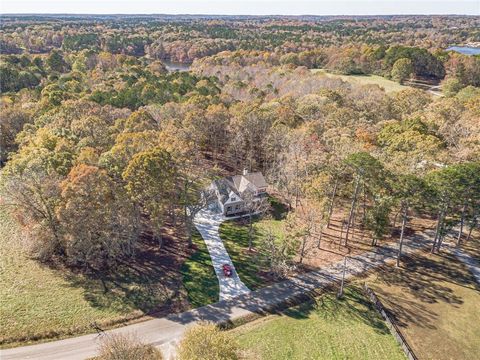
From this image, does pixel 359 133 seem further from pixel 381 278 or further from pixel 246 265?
pixel 246 265

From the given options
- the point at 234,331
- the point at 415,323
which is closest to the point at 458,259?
the point at 415,323

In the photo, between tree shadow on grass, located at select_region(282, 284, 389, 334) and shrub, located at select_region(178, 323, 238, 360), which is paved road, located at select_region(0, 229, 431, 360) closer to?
tree shadow on grass, located at select_region(282, 284, 389, 334)

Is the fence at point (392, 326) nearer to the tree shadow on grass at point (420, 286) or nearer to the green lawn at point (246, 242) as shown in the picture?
the tree shadow on grass at point (420, 286)

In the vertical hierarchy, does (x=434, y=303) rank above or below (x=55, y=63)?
below

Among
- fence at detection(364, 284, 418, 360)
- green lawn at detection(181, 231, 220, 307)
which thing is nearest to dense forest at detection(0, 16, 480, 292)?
green lawn at detection(181, 231, 220, 307)

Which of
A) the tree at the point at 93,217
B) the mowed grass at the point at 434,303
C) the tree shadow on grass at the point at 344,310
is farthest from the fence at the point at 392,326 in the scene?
the tree at the point at 93,217

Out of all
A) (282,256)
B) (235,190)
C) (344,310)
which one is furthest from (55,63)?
(344,310)

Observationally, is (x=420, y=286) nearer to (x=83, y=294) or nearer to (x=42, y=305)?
(x=83, y=294)
